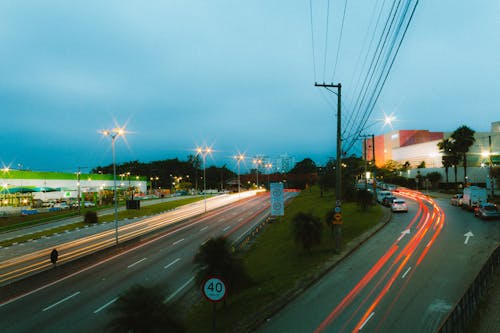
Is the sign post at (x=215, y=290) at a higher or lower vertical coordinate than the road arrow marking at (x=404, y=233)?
higher

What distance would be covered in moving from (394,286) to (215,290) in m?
9.03

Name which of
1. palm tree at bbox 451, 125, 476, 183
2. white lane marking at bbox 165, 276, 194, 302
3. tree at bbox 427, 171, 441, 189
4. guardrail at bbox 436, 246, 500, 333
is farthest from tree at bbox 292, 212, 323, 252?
tree at bbox 427, 171, 441, 189

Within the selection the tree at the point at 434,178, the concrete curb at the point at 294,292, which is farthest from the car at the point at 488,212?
the tree at the point at 434,178

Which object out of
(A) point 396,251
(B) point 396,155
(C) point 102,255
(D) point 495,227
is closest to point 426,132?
(B) point 396,155

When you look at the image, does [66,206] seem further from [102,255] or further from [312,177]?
[312,177]

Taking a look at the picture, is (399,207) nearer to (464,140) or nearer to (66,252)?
(66,252)

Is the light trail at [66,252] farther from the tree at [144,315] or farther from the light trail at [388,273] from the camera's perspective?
the light trail at [388,273]

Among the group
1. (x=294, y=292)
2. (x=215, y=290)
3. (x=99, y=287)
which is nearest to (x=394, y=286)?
(x=294, y=292)

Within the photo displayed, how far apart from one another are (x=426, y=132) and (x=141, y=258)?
4535 inches

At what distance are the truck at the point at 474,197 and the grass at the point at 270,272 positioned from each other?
1082 centimetres

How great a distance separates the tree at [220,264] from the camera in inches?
524

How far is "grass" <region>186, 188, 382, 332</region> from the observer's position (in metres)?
12.1

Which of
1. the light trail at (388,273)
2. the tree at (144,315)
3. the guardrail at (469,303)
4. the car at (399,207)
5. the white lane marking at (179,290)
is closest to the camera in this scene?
the guardrail at (469,303)

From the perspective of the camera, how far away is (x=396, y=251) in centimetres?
1892
